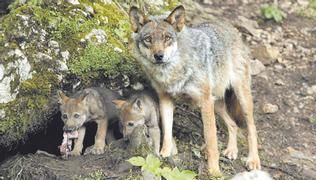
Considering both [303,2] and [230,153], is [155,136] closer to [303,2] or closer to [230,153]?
[230,153]

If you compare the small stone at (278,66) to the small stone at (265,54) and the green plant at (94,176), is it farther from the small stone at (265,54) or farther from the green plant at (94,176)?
the green plant at (94,176)

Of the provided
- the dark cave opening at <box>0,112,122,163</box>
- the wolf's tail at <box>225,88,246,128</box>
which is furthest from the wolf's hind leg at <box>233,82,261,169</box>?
the dark cave opening at <box>0,112,122,163</box>

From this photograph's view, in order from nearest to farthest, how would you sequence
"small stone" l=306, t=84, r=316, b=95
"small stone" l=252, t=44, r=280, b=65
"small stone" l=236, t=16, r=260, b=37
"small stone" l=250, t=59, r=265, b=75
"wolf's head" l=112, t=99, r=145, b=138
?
1. "wolf's head" l=112, t=99, r=145, b=138
2. "small stone" l=306, t=84, r=316, b=95
3. "small stone" l=250, t=59, r=265, b=75
4. "small stone" l=252, t=44, r=280, b=65
5. "small stone" l=236, t=16, r=260, b=37

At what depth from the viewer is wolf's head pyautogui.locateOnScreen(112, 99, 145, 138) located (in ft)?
28.2

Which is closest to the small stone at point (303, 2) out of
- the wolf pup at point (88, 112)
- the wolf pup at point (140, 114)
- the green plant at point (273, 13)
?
the green plant at point (273, 13)

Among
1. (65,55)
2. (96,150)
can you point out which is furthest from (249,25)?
(96,150)

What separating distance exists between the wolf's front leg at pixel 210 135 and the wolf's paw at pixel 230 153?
62cm

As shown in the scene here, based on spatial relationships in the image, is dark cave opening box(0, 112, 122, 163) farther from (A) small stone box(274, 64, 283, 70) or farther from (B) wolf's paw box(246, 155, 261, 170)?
(A) small stone box(274, 64, 283, 70)

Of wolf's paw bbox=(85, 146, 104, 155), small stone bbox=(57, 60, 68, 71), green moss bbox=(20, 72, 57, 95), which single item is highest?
small stone bbox=(57, 60, 68, 71)

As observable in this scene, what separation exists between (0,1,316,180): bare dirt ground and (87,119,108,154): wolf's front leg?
0.10m

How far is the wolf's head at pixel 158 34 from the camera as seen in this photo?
8.07 meters

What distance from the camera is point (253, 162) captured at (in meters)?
8.96

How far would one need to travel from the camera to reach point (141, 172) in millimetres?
8055

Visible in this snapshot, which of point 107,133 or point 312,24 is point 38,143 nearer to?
point 107,133
